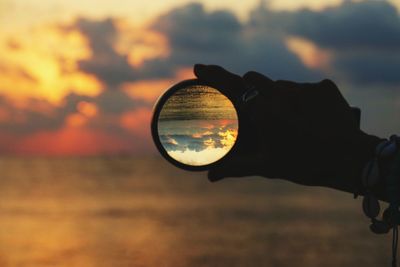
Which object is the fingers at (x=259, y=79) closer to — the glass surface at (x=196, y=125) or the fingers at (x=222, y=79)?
the fingers at (x=222, y=79)

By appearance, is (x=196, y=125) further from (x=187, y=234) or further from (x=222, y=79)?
(x=187, y=234)

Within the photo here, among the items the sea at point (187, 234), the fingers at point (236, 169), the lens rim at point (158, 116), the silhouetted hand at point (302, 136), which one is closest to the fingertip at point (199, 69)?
the silhouetted hand at point (302, 136)

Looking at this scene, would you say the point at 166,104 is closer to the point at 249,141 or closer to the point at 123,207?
the point at 249,141

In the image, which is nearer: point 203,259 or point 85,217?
point 203,259

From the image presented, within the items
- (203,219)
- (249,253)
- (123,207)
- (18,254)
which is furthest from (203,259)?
(123,207)

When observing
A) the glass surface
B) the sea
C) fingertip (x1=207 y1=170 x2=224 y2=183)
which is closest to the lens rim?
the glass surface

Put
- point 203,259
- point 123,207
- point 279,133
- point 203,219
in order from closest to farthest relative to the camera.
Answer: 1. point 279,133
2. point 203,259
3. point 203,219
4. point 123,207

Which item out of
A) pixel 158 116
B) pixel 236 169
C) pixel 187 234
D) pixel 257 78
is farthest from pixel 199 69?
pixel 187 234
